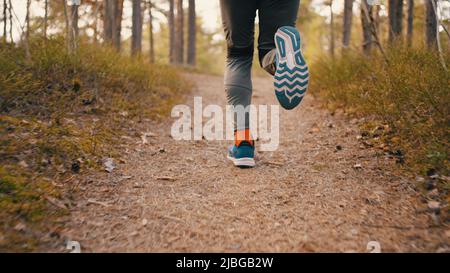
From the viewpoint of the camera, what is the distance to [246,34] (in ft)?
7.48

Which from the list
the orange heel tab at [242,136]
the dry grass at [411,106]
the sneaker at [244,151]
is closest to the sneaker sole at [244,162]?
the sneaker at [244,151]

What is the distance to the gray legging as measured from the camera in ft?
7.20

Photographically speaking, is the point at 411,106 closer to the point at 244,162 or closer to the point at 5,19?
the point at 244,162

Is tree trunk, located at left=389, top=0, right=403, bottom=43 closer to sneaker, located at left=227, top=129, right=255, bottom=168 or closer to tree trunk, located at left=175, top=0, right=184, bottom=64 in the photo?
sneaker, located at left=227, top=129, right=255, bottom=168

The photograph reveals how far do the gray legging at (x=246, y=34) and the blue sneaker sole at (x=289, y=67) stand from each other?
0.43ft

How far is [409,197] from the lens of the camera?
1.86 metres

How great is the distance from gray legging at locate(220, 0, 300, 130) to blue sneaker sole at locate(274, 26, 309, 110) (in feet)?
0.43

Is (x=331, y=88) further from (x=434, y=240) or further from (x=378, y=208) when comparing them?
(x=434, y=240)

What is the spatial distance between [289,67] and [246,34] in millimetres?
441

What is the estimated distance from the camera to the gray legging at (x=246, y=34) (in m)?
2.20

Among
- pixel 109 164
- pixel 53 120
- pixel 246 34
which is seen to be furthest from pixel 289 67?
pixel 53 120

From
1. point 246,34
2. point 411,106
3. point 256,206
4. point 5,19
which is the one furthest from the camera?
point 5,19

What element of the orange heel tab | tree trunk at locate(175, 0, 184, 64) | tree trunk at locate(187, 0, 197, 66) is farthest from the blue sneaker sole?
tree trunk at locate(175, 0, 184, 64)
